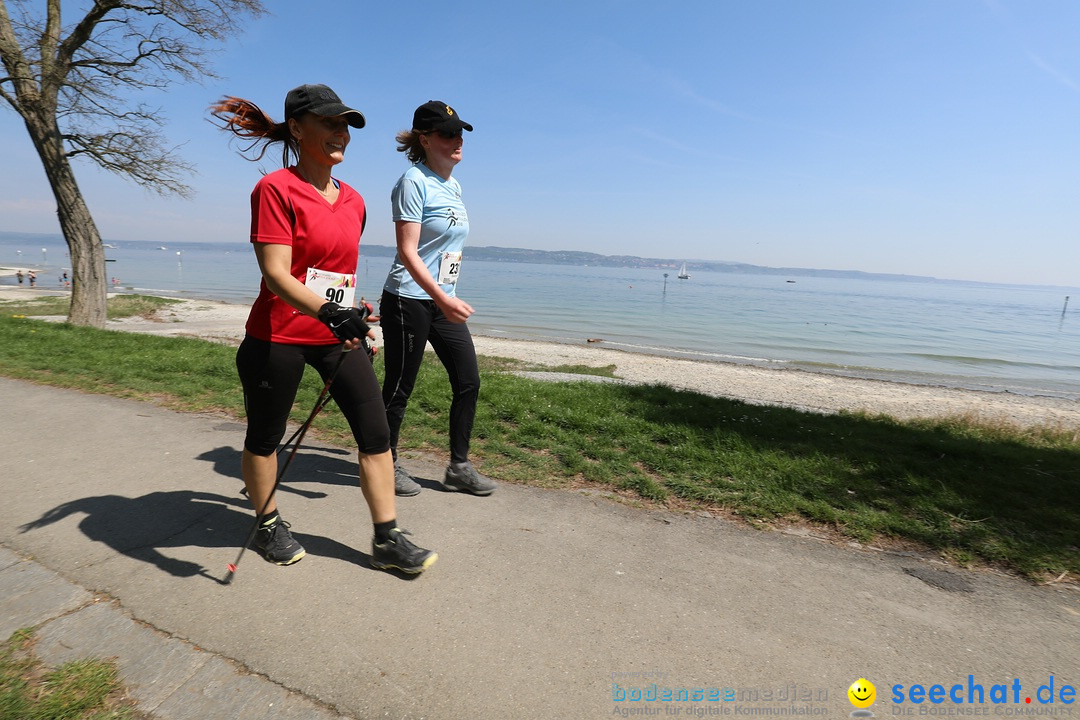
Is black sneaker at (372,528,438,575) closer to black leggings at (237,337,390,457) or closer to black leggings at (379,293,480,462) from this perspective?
black leggings at (237,337,390,457)

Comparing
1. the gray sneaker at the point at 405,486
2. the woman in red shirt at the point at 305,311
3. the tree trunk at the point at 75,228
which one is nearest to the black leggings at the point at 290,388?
the woman in red shirt at the point at 305,311

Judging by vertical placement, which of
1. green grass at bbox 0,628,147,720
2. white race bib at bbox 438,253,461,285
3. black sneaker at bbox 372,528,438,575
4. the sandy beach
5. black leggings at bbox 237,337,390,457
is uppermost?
white race bib at bbox 438,253,461,285

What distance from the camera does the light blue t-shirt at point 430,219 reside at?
3.39 metres

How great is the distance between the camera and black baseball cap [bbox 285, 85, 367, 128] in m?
2.49

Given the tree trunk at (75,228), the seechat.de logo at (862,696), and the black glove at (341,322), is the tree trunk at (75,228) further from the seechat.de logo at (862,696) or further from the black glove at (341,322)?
the seechat.de logo at (862,696)

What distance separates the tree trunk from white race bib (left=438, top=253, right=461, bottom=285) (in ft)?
34.9

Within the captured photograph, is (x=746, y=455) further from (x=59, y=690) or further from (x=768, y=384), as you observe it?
(x=768, y=384)

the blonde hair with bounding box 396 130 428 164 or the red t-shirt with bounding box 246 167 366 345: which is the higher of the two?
the blonde hair with bounding box 396 130 428 164

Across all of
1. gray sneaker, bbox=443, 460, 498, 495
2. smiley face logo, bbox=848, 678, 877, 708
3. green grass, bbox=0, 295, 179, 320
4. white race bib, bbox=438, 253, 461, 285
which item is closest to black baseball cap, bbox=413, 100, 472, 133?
white race bib, bbox=438, 253, 461, 285

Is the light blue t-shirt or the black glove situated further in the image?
the light blue t-shirt

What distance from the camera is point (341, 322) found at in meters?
2.40

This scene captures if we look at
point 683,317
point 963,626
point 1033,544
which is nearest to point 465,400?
point 963,626

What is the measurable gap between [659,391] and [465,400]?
11.4ft

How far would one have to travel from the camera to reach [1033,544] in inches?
123
